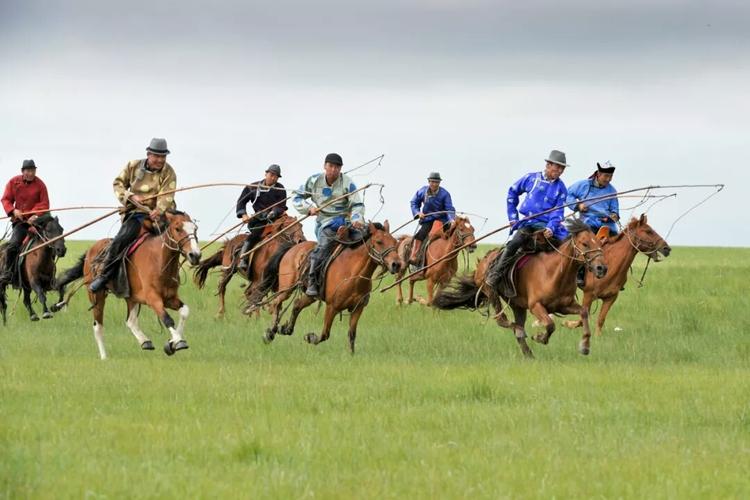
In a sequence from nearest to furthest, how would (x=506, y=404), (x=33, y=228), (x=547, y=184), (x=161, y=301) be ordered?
(x=506, y=404) < (x=161, y=301) < (x=547, y=184) < (x=33, y=228)

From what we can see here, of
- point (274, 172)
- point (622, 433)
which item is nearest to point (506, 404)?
point (622, 433)

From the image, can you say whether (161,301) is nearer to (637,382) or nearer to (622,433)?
(637,382)

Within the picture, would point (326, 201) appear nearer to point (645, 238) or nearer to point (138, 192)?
point (138, 192)

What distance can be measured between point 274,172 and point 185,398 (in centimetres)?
1134

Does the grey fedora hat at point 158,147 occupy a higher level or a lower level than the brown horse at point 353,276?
higher

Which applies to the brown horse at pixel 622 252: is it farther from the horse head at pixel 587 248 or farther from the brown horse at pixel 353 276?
the brown horse at pixel 353 276

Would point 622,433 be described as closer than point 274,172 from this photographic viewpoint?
Yes

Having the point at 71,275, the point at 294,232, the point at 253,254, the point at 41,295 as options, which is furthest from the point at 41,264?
the point at 71,275

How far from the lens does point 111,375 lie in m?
14.3

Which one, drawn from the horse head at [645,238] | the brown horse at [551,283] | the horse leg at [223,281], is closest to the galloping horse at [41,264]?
the horse leg at [223,281]

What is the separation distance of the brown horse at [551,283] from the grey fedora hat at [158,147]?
14.5 feet

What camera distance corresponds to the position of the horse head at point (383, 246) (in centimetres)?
1677

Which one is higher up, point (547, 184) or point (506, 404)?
point (547, 184)

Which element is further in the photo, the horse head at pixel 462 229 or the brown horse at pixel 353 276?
the horse head at pixel 462 229
